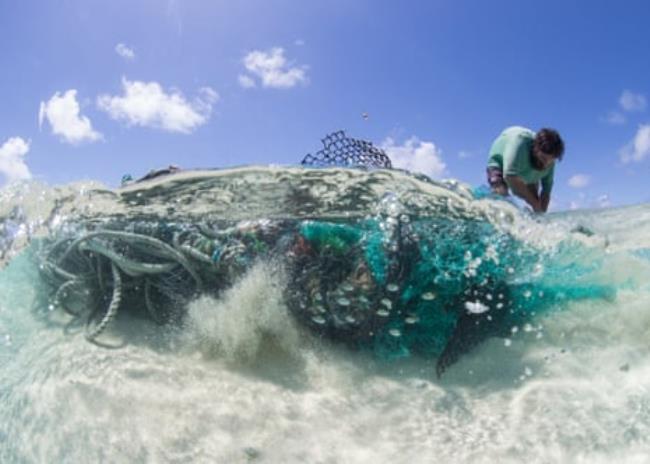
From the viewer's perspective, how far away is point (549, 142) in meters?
5.54

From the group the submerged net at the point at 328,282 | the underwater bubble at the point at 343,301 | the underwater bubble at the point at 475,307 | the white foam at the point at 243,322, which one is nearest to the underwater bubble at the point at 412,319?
the submerged net at the point at 328,282

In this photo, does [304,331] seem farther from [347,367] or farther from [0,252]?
[0,252]

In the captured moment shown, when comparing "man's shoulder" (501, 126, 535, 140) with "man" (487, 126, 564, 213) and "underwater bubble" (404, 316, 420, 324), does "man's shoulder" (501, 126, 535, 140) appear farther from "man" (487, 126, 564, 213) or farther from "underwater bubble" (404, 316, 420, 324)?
"underwater bubble" (404, 316, 420, 324)

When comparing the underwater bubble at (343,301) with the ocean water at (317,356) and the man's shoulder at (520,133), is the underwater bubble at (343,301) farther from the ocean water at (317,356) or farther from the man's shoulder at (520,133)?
the man's shoulder at (520,133)

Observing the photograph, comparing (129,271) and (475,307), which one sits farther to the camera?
(475,307)

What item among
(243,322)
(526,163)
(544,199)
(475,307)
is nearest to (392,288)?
(475,307)

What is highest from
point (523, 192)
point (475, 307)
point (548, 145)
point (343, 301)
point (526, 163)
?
point (548, 145)

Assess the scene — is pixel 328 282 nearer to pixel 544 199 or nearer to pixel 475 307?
pixel 475 307

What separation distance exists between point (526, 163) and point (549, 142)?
0.37 metres

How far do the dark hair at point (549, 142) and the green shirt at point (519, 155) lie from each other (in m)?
0.16

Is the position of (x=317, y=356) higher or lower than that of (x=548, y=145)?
lower

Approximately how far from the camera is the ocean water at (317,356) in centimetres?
346

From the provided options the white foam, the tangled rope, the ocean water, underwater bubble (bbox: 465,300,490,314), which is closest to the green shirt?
the ocean water

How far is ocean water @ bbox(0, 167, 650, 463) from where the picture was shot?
3459mm
